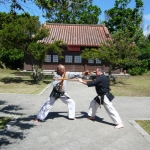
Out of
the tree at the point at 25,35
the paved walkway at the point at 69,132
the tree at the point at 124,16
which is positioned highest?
the tree at the point at 124,16

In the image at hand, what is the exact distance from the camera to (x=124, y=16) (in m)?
34.3

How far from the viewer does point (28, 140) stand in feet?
19.4

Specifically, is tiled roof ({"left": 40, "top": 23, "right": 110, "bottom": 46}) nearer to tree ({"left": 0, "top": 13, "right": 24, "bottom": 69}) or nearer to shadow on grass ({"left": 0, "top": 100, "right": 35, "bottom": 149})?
tree ({"left": 0, "top": 13, "right": 24, "bottom": 69})

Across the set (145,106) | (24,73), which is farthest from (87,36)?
(145,106)

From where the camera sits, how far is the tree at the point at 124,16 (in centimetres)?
3391

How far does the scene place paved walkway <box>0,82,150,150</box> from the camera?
5680mm

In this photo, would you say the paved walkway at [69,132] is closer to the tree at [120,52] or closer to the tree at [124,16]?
the tree at [120,52]

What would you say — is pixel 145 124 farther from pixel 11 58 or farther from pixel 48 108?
pixel 11 58

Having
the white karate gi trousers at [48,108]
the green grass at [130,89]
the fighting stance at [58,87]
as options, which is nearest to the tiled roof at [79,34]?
the green grass at [130,89]

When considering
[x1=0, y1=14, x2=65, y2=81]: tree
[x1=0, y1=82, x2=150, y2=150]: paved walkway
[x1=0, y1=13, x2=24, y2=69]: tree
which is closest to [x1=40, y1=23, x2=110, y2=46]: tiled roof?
[x1=0, y1=13, x2=24, y2=69]: tree

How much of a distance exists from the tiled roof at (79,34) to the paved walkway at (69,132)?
50.7 feet

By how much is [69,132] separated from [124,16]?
30.2 meters

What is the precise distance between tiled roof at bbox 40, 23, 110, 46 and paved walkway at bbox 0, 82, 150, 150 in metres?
15.5

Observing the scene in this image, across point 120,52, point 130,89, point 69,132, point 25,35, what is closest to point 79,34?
point 120,52
